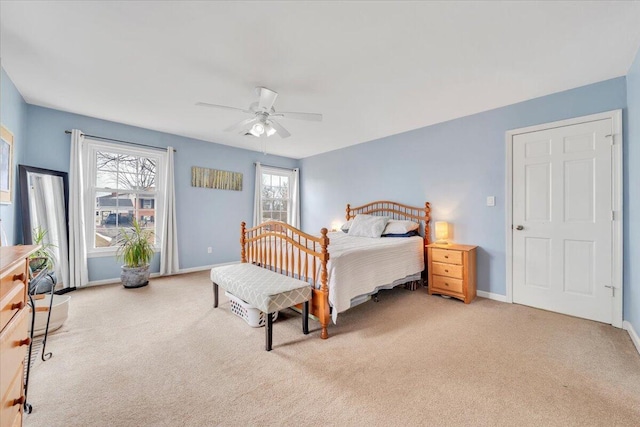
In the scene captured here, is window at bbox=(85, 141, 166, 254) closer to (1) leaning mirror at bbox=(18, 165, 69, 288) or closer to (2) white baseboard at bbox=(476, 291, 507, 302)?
(1) leaning mirror at bbox=(18, 165, 69, 288)

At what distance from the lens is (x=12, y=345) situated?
1.00m

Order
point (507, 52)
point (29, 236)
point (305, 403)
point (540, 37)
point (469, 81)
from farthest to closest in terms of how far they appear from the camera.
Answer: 1. point (29, 236)
2. point (469, 81)
3. point (507, 52)
4. point (540, 37)
5. point (305, 403)

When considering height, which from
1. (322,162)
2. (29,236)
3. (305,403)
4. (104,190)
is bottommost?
(305,403)

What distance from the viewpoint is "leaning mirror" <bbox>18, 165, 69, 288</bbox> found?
307 centimetres

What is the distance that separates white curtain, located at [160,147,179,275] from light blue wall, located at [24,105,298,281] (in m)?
0.16

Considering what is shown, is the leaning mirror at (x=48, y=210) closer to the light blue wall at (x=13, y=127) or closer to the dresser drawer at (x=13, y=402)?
the light blue wall at (x=13, y=127)

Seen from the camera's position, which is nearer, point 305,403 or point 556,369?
point 305,403

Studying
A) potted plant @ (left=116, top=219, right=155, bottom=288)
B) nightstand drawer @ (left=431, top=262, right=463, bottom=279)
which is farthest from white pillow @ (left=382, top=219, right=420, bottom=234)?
potted plant @ (left=116, top=219, right=155, bottom=288)

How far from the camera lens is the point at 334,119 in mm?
3715

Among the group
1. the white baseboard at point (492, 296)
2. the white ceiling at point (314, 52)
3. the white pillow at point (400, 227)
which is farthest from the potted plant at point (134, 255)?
the white baseboard at point (492, 296)

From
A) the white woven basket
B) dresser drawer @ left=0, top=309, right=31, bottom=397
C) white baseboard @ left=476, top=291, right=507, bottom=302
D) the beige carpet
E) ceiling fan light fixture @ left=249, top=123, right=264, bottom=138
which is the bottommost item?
the beige carpet

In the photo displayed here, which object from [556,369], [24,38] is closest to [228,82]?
→ [24,38]

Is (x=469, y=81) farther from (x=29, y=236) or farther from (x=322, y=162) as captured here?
(x=29, y=236)

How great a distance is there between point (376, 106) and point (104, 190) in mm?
4147
